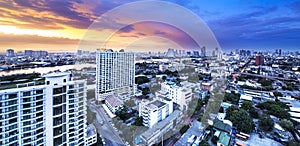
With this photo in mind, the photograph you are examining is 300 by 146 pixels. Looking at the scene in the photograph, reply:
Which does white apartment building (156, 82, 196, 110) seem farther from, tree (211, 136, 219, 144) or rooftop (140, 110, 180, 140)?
tree (211, 136, 219, 144)

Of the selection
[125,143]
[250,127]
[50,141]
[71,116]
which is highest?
[71,116]

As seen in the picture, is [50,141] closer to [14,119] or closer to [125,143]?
[14,119]

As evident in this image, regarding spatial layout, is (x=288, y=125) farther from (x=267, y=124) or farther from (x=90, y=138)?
(x=90, y=138)

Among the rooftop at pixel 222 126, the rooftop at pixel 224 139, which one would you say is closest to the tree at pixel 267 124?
the rooftop at pixel 222 126

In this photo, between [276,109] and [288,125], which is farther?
[276,109]

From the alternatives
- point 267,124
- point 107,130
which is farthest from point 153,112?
point 267,124

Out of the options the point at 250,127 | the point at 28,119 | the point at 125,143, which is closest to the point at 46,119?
the point at 28,119
